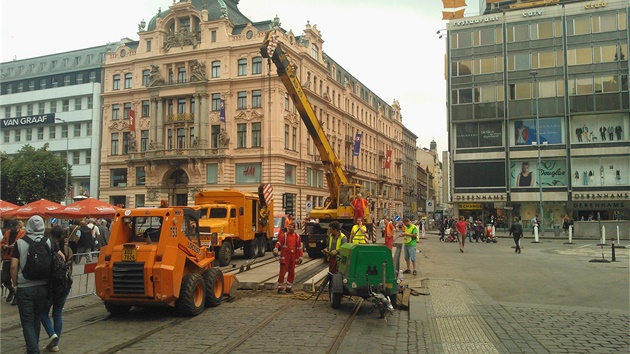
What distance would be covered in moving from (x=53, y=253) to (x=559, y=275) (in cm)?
1404

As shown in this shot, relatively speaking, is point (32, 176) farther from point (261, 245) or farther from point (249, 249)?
point (249, 249)

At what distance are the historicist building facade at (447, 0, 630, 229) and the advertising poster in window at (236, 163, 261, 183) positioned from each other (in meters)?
19.5

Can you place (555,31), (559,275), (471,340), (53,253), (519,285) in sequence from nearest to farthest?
(53,253), (471,340), (519,285), (559,275), (555,31)

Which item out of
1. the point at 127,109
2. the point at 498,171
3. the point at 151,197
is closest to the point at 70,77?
the point at 127,109

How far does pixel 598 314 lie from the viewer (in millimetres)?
9781

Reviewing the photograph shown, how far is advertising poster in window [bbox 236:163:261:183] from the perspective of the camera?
2012 inches

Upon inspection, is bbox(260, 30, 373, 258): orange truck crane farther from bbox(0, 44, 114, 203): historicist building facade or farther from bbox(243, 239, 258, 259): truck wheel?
bbox(0, 44, 114, 203): historicist building facade

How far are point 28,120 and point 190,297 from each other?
6726 centimetres

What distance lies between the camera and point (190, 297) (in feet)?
31.5

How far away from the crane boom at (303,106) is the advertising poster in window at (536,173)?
29.8m

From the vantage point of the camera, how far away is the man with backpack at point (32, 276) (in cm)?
660

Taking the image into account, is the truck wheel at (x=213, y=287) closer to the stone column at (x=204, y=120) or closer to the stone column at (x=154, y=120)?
the stone column at (x=204, y=120)

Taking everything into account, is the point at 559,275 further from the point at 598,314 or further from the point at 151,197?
the point at 151,197

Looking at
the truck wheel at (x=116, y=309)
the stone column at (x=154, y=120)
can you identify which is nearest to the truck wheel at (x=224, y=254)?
the truck wheel at (x=116, y=309)
